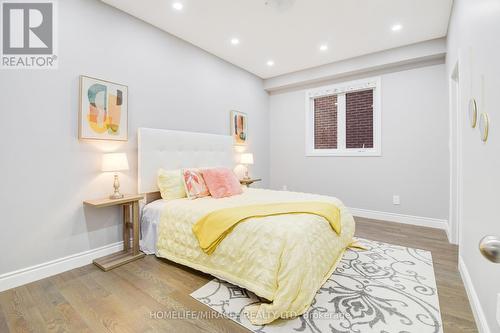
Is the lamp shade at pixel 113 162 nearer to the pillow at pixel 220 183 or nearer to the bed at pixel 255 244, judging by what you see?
the bed at pixel 255 244

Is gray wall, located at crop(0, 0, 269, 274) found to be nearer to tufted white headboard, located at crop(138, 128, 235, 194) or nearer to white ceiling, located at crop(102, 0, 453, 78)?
tufted white headboard, located at crop(138, 128, 235, 194)

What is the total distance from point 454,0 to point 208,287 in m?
3.77

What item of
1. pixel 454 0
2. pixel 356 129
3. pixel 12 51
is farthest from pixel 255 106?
pixel 12 51

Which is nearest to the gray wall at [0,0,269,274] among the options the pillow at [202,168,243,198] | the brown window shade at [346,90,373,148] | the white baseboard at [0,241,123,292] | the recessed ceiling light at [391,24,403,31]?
the white baseboard at [0,241,123,292]

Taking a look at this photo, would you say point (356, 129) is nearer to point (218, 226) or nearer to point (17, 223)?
point (218, 226)

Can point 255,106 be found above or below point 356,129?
above

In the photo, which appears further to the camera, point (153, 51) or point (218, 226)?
point (153, 51)

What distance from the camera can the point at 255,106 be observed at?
500cm

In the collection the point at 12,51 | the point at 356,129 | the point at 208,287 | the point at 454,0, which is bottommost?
the point at 208,287

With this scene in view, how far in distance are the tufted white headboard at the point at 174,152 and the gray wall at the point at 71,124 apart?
0.46 feet

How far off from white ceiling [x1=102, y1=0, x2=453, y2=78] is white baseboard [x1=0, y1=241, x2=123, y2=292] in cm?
270

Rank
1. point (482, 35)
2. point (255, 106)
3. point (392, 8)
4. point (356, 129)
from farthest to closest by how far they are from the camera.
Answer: point (255, 106), point (356, 129), point (392, 8), point (482, 35)

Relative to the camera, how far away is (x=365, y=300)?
1.87 metres

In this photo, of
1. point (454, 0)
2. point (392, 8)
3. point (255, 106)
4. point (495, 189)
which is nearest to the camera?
point (495, 189)
